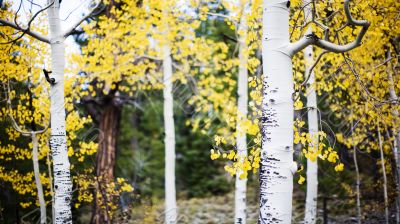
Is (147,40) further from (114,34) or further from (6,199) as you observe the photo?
(6,199)

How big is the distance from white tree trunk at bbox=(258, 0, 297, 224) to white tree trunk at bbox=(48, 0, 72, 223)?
300 centimetres

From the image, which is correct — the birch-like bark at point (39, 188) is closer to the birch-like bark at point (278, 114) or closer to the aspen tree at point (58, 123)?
the aspen tree at point (58, 123)

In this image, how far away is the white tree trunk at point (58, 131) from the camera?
4.68 meters

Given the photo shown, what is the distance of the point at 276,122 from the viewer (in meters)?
3.08

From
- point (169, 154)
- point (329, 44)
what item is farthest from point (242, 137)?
point (329, 44)

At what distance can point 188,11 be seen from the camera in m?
7.91

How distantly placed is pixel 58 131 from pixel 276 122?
10.7ft

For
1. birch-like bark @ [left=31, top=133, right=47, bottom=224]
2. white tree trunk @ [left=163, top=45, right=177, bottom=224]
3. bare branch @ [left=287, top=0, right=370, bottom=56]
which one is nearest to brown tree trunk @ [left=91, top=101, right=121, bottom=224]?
white tree trunk @ [left=163, top=45, right=177, bottom=224]

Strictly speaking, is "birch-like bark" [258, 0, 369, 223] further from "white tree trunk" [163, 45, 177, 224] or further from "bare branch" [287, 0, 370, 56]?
"white tree trunk" [163, 45, 177, 224]

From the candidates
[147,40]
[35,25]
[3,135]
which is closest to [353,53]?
[147,40]

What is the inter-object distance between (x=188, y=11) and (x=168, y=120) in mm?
2729

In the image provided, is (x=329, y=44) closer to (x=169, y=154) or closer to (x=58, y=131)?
(x=58, y=131)

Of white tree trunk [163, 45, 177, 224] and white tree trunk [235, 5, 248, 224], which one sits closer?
white tree trunk [235, 5, 248, 224]

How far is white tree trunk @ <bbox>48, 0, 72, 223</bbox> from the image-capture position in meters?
4.68
